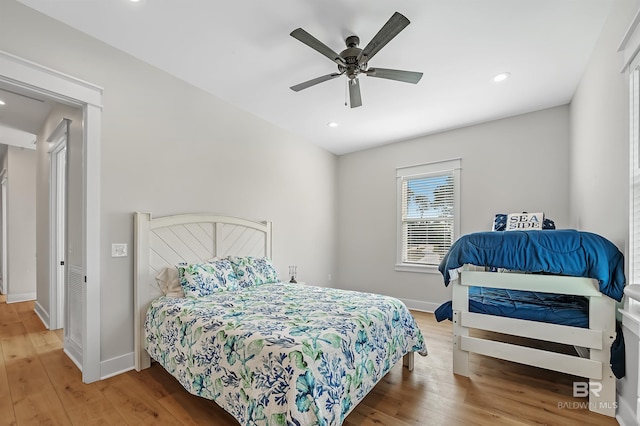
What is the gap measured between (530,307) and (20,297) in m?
7.28

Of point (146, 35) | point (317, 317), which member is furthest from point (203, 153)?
point (317, 317)

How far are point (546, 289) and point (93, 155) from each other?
150 inches

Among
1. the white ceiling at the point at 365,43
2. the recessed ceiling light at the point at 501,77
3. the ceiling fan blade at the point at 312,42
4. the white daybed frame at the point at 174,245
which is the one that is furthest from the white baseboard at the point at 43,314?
the recessed ceiling light at the point at 501,77

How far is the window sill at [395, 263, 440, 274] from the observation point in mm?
4450

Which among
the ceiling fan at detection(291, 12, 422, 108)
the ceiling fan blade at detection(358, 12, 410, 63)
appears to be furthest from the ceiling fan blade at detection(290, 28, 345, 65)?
the ceiling fan blade at detection(358, 12, 410, 63)

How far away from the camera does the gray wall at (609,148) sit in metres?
1.83

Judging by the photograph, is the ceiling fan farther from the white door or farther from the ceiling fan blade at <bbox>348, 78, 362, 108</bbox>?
the white door

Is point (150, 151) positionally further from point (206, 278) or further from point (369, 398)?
point (369, 398)

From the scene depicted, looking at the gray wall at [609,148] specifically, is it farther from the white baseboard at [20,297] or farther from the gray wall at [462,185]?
the white baseboard at [20,297]

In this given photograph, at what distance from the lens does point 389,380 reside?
2.42 meters

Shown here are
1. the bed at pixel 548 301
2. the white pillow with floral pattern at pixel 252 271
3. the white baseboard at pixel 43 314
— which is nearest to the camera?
the bed at pixel 548 301

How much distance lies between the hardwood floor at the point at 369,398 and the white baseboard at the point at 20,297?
9.42 feet

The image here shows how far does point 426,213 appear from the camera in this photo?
4.61 meters

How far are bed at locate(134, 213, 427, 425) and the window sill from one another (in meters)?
2.02
